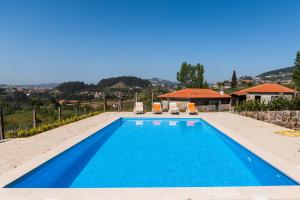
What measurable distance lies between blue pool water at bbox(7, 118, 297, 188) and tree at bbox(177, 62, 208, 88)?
117ft

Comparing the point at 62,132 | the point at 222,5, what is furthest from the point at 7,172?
the point at 222,5

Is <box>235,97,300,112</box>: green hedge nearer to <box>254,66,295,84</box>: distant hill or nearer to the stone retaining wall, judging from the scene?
the stone retaining wall

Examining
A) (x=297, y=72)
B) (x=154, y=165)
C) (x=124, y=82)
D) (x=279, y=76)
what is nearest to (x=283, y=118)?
(x=154, y=165)

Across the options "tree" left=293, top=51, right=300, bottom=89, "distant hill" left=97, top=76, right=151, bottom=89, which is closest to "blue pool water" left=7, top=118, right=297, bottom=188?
"tree" left=293, top=51, right=300, bottom=89

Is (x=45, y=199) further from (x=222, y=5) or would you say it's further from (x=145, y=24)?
(x=145, y=24)

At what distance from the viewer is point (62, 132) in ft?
33.1

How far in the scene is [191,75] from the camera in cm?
4644

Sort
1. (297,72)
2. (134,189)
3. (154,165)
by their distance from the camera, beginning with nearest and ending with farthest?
(134,189)
(154,165)
(297,72)

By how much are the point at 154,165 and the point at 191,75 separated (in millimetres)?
41014

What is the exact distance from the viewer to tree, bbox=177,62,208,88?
150 ft

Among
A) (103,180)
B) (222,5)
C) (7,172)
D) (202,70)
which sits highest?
(222,5)

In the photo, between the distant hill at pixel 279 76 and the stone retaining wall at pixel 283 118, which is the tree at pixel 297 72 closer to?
the stone retaining wall at pixel 283 118

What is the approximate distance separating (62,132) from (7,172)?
5019 mm

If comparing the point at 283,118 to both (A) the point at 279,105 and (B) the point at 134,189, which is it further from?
(B) the point at 134,189
